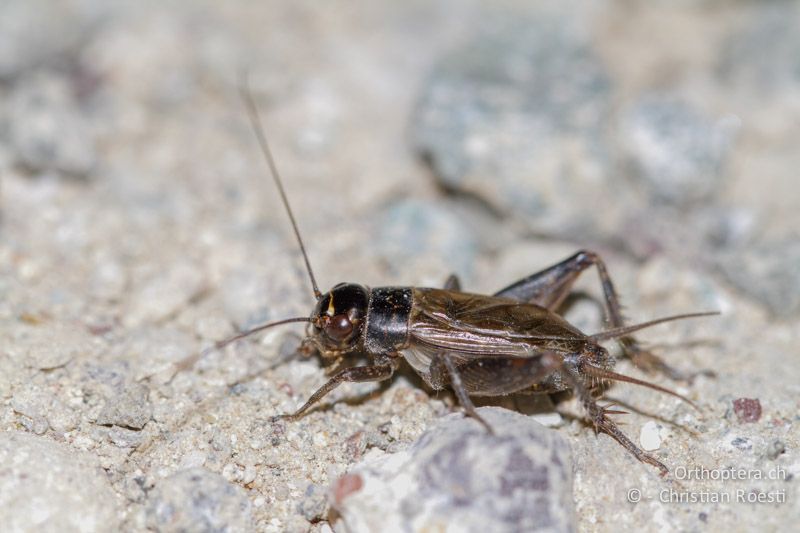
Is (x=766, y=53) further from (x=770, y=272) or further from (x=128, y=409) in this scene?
(x=128, y=409)

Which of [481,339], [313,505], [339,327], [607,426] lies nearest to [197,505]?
[313,505]

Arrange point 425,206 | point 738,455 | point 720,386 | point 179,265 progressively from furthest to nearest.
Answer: point 425,206, point 179,265, point 720,386, point 738,455

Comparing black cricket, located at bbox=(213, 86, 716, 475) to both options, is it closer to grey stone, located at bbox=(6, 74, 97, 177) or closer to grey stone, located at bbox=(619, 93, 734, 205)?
grey stone, located at bbox=(619, 93, 734, 205)

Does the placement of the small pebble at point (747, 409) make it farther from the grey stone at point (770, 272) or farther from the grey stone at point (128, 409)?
the grey stone at point (128, 409)

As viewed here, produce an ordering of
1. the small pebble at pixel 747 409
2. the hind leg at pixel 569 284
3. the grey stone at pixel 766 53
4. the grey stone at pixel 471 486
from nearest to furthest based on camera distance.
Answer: the grey stone at pixel 471 486 < the small pebble at pixel 747 409 < the hind leg at pixel 569 284 < the grey stone at pixel 766 53

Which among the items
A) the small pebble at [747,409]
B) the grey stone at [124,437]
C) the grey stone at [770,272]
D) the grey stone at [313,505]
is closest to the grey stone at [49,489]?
the grey stone at [124,437]

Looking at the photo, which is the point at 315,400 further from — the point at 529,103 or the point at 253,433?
the point at 529,103

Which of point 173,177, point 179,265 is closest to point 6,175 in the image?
point 173,177
